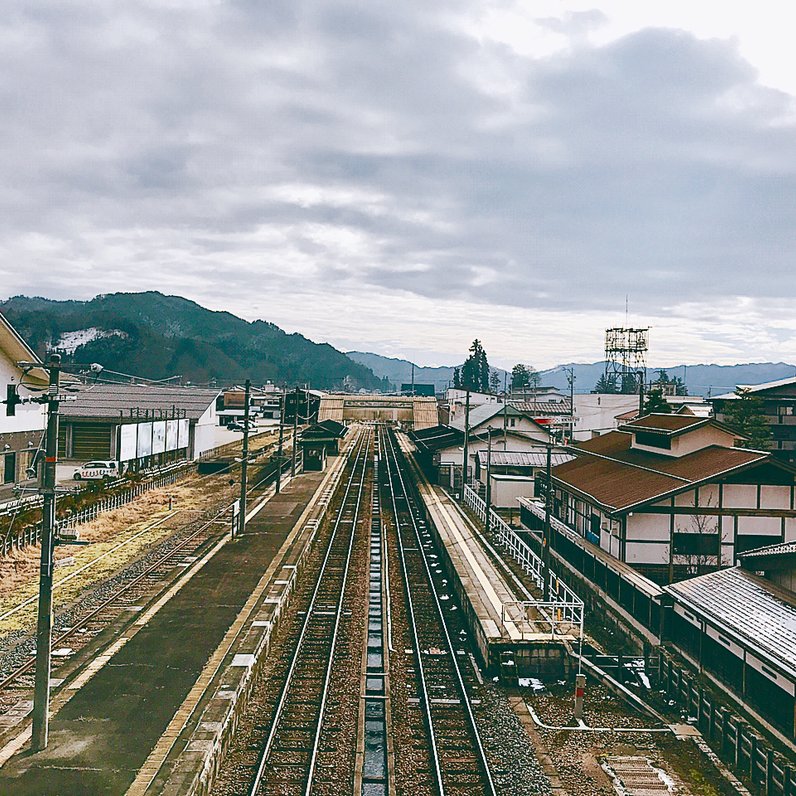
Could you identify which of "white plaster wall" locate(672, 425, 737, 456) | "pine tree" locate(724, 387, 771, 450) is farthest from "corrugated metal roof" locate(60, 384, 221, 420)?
"pine tree" locate(724, 387, 771, 450)

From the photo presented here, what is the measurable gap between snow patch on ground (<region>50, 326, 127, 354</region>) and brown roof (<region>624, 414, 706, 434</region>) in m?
158

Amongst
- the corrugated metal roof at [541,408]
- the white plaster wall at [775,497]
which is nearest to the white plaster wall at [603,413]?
the corrugated metal roof at [541,408]

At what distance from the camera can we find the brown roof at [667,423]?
24.5 metres

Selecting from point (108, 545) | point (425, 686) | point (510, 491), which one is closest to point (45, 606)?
point (425, 686)

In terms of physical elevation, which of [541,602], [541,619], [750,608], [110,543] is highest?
[750,608]

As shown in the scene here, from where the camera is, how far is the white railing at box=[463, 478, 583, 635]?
53.7ft

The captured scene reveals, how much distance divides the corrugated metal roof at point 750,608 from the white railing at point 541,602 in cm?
237

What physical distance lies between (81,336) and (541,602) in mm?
186751

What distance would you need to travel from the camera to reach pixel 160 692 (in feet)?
38.9

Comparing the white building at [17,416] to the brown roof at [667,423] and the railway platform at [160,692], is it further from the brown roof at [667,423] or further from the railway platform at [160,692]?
the brown roof at [667,423]

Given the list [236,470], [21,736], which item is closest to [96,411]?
[236,470]

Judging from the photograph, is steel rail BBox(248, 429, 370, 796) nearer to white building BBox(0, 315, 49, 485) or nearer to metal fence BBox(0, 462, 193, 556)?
metal fence BBox(0, 462, 193, 556)

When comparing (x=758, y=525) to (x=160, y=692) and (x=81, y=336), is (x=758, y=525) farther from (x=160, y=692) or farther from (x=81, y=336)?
(x=81, y=336)

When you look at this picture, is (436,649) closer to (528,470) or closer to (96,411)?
(528,470)
